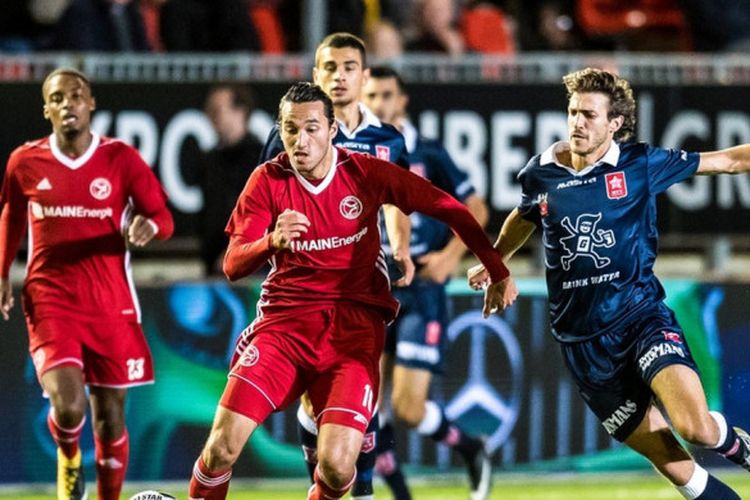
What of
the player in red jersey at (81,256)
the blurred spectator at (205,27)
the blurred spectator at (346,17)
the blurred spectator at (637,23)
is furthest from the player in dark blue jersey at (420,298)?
the blurred spectator at (637,23)

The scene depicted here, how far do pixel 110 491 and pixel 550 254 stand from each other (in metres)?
2.59

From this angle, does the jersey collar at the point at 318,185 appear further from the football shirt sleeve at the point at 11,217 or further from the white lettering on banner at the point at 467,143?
the white lettering on banner at the point at 467,143

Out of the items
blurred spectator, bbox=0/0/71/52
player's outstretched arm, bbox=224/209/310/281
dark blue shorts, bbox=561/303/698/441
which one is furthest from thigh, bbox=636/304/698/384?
blurred spectator, bbox=0/0/71/52

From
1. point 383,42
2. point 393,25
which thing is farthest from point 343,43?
point 393,25

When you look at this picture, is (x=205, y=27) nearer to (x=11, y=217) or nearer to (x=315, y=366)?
(x=11, y=217)

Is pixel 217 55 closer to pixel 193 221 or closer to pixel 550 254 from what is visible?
pixel 193 221

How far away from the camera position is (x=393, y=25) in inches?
521

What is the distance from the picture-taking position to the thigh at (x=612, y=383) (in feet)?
25.8

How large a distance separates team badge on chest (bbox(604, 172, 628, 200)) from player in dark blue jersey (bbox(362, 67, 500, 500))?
2.11m

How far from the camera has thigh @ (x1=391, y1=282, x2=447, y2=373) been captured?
393 inches

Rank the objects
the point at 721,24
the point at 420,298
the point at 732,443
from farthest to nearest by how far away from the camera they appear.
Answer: the point at 721,24 → the point at 420,298 → the point at 732,443

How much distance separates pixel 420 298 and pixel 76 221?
7.00 ft

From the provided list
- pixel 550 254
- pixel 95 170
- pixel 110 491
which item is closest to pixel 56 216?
pixel 95 170

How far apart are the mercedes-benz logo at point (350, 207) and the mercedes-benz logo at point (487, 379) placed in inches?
142
